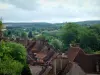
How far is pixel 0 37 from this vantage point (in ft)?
178

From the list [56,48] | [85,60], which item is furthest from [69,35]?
[85,60]

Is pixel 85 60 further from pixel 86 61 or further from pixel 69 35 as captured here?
pixel 69 35

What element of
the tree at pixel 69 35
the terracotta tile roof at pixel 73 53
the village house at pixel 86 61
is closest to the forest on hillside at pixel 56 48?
the tree at pixel 69 35

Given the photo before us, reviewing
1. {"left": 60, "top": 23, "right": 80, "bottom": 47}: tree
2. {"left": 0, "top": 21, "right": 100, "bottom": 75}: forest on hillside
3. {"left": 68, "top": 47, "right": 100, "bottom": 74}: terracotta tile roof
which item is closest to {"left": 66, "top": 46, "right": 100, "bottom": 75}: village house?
{"left": 68, "top": 47, "right": 100, "bottom": 74}: terracotta tile roof

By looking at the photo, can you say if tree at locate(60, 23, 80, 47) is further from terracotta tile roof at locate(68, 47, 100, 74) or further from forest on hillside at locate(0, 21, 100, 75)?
terracotta tile roof at locate(68, 47, 100, 74)

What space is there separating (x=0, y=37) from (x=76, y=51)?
11656 millimetres

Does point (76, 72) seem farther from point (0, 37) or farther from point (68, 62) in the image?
point (0, 37)

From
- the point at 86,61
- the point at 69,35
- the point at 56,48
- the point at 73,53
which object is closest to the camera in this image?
the point at 86,61

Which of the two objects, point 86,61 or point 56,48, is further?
point 56,48

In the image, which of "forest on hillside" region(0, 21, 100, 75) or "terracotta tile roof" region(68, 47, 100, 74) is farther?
"forest on hillside" region(0, 21, 100, 75)

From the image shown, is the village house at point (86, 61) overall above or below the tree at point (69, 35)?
above

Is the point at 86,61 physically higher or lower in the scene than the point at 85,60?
lower

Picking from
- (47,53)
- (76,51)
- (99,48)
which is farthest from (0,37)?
(99,48)

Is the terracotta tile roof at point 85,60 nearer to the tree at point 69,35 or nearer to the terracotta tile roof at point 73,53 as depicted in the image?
the terracotta tile roof at point 73,53
